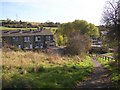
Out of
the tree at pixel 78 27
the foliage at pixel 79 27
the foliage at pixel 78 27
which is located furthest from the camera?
the foliage at pixel 79 27

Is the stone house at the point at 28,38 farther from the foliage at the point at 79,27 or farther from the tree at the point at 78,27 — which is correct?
the foliage at the point at 79,27

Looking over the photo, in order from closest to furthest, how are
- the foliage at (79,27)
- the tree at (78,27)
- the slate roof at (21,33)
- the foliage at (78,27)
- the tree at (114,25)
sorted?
the tree at (114,25) < the slate roof at (21,33) < the foliage at (78,27) < the tree at (78,27) < the foliage at (79,27)

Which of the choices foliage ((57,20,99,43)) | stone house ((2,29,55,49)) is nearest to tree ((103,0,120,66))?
stone house ((2,29,55,49))

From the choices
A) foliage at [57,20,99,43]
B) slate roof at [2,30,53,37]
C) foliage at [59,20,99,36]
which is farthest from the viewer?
foliage at [59,20,99,36]

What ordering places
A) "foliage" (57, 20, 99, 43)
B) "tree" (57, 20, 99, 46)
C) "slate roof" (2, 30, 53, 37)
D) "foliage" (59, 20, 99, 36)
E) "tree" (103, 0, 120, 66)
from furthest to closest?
"foliage" (59, 20, 99, 36), "tree" (57, 20, 99, 46), "foliage" (57, 20, 99, 43), "slate roof" (2, 30, 53, 37), "tree" (103, 0, 120, 66)

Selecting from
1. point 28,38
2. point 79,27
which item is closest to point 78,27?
point 79,27

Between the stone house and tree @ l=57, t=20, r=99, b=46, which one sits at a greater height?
tree @ l=57, t=20, r=99, b=46

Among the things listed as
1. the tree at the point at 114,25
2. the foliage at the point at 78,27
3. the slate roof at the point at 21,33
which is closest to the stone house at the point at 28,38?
the slate roof at the point at 21,33

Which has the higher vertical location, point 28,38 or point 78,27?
point 78,27

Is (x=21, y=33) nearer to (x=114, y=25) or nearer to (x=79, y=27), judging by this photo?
(x=79, y=27)

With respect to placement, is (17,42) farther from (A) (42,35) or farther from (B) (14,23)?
(B) (14,23)

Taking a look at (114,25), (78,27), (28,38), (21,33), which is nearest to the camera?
(114,25)

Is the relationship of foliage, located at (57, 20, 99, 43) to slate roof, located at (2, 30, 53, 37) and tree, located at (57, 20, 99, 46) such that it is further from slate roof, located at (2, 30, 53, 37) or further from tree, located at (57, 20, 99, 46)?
slate roof, located at (2, 30, 53, 37)

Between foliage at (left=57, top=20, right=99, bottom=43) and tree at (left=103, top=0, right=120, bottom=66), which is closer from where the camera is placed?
tree at (left=103, top=0, right=120, bottom=66)
